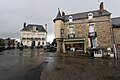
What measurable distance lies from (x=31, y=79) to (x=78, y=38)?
19.2 m

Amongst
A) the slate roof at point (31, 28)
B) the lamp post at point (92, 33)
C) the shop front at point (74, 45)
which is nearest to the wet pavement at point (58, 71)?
the lamp post at point (92, 33)

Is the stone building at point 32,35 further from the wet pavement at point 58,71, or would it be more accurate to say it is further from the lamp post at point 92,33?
the wet pavement at point 58,71

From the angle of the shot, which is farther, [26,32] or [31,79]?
[26,32]

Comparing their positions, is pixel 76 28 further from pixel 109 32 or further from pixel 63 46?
pixel 109 32

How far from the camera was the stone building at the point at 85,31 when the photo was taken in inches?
880

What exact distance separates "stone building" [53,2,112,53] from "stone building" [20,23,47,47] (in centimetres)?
3076

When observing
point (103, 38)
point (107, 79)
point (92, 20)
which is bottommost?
point (107, 79)

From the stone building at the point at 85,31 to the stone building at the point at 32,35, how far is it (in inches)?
1211

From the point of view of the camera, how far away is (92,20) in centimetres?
2353

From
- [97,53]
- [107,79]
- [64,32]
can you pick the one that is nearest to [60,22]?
[64,32]

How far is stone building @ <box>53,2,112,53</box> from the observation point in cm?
2236

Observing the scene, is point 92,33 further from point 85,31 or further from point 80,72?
point 80,72

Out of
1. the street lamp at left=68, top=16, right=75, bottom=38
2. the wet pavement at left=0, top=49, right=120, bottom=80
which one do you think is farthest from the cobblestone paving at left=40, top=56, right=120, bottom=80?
the street lamp at left=68, top=16, right=75, bottom=38

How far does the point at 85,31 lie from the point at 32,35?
36448 millimetres
